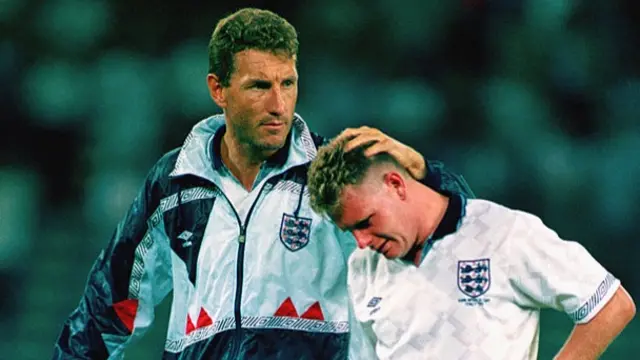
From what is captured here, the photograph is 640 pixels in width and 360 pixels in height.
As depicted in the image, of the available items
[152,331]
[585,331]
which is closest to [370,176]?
[585,331]

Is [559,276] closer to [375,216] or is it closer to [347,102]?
[375,216]

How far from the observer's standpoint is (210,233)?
3.41m

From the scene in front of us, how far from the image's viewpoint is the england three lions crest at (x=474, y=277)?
299cm

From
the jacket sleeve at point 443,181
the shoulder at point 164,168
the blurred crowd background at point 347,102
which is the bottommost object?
the blurred crowd background at point 347,102

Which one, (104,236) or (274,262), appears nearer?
(274,262)

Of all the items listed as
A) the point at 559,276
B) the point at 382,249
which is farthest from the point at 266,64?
the point at 559,276

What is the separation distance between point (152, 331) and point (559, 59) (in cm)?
284

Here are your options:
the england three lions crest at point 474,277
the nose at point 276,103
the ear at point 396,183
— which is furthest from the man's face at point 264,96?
the england three lions crest at point 474,277

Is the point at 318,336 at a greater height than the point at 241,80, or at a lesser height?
lesser

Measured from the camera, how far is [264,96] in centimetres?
333

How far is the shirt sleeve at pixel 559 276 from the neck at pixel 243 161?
863 mm

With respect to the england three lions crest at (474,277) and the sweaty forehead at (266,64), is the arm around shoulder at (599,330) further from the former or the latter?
the sweaty forehead at (266,64)

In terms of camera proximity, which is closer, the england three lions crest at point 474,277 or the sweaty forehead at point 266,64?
the england three lions crest at point 474,277

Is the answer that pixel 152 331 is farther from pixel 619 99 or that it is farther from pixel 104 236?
pixel 619 99
